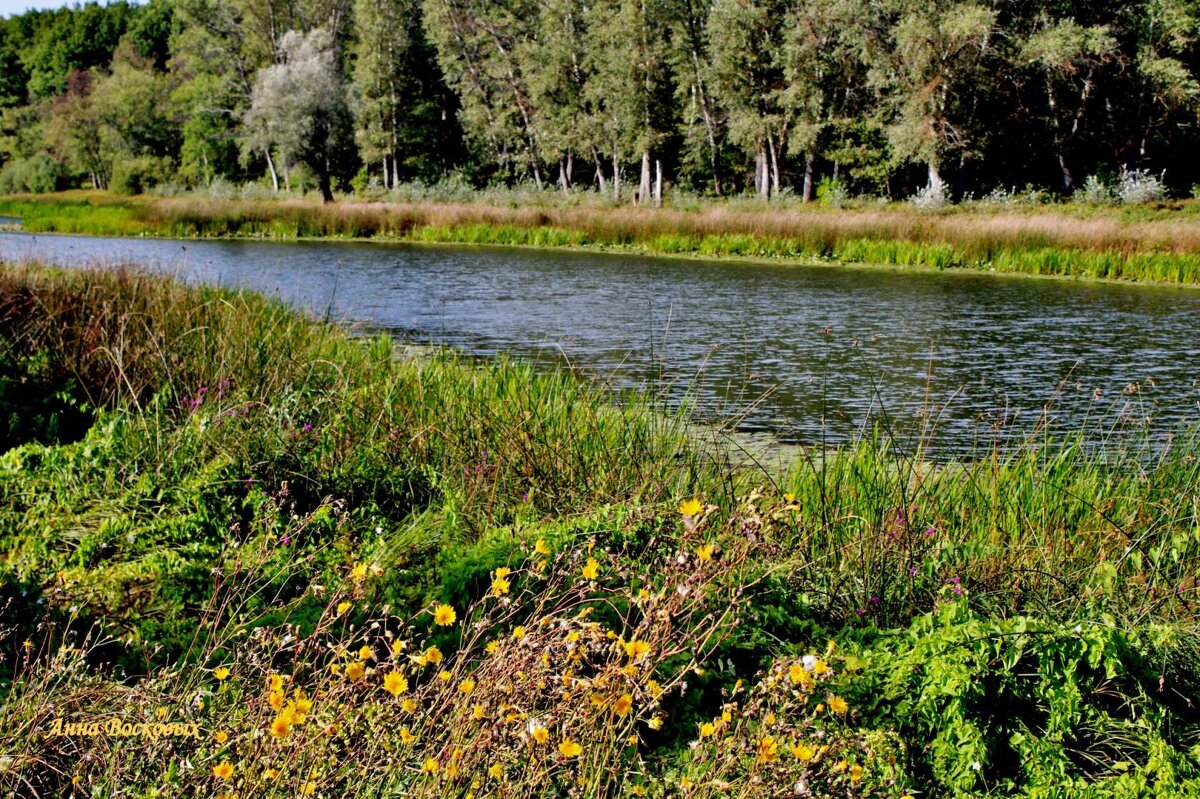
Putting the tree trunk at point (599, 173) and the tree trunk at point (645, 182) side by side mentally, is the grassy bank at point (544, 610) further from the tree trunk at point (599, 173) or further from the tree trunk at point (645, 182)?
the tree trunk at point (599, 173)

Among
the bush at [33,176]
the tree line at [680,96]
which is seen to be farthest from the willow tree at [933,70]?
the bush at [33,176]

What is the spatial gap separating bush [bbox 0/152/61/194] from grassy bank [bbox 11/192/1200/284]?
1225 inches

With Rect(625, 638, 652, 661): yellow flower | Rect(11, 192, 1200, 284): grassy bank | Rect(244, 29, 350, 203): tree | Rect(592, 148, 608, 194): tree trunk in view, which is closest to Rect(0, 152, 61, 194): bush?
Rect(244, 29, 350, 203): tree

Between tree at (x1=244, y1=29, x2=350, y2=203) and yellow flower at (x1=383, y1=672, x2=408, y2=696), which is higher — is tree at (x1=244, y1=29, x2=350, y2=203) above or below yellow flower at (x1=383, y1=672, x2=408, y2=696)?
above

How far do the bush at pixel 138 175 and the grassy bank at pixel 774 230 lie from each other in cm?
2073

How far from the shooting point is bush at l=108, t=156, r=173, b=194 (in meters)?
51.1

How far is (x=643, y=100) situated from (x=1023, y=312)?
24.8 metres

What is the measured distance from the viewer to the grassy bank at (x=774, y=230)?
17.2 metres

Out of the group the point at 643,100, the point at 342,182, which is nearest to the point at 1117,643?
the point at 643,100

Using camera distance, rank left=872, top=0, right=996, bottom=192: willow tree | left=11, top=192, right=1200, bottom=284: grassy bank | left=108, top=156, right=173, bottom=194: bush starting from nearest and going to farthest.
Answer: left=11, top=192, right=1200, bottom=284: grassy bank → left=872, top=0, right=996, bottom=192: willow tree → left=108, top=156, right=173, bottom=194: bush

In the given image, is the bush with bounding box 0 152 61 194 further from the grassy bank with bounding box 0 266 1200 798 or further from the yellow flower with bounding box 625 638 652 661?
the yellow flower with bounding box 625 638 652 661

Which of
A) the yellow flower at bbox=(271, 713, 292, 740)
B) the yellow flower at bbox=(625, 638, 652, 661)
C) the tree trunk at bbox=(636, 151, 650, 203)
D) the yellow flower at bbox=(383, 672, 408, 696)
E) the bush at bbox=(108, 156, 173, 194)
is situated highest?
the bush at bbox=(108, 156, 173, 194)

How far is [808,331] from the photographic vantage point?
1107 cm

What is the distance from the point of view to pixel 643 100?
3562 centimetres
